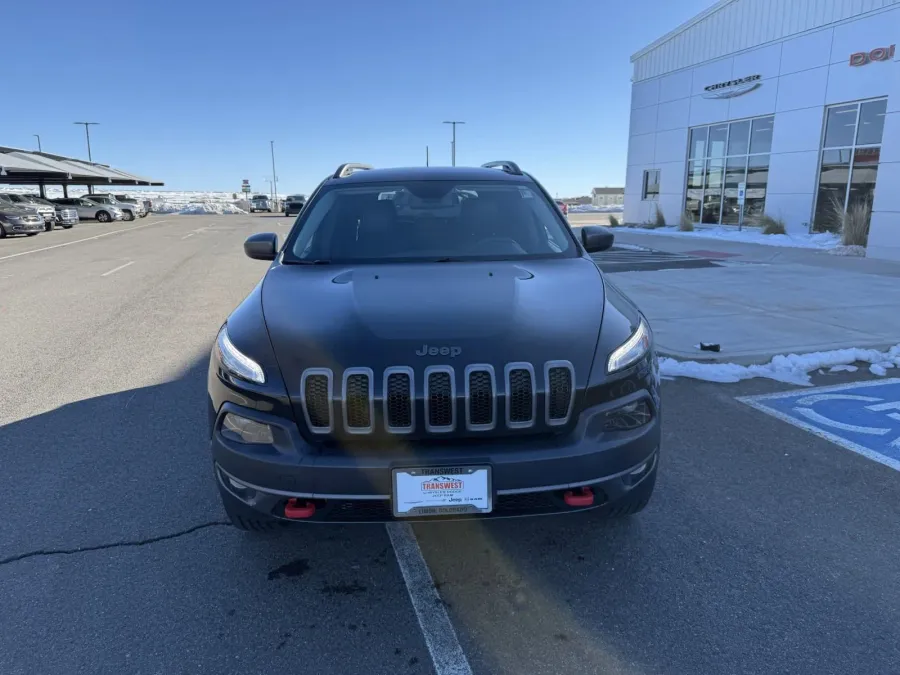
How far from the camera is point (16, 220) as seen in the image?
23812 mm

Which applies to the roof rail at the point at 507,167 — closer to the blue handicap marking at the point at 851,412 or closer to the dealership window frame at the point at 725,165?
the blue handicap marking at the point at 851,412

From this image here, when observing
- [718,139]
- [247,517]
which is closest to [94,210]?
[718,139]

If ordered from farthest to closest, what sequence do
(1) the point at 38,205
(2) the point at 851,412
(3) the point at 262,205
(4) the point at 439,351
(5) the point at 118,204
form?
1. (3) the point at 262,205
2. (5) the point at 118,204
3. (1) the point at 38,205
4. (2) the point at 851,412
5. (4) the point at 439,351

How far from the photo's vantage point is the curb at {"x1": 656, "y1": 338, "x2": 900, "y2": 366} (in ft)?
19.4

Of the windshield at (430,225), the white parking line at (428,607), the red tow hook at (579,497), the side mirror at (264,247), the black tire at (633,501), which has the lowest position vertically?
the white parking line at (428,607)

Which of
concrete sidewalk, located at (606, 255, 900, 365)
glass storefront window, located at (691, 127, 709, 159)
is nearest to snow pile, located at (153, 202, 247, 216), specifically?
glass storefront window, located at (691, 127, 709, 159)

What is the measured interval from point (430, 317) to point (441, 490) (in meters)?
0.73

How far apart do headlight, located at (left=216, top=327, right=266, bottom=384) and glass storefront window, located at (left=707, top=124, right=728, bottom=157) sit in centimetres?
2374

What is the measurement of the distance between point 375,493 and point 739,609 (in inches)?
60.1

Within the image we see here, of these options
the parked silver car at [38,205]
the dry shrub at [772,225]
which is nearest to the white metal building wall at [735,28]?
the dry shrub at [772,225]

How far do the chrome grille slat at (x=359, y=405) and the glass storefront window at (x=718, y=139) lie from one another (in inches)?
936

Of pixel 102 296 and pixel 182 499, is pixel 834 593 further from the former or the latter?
pixel 102 296

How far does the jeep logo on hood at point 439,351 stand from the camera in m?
2.41

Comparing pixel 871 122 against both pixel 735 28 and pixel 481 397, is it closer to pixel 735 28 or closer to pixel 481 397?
pixel 735 28
